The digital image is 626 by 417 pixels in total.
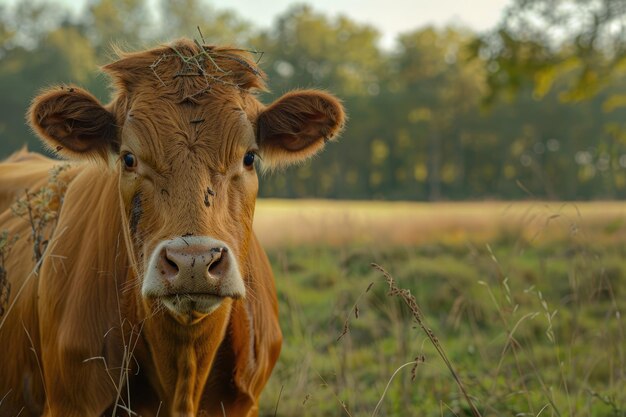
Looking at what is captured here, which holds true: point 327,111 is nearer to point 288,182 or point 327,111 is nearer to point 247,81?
point 247,81

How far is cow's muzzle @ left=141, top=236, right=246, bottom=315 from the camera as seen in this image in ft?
9.36

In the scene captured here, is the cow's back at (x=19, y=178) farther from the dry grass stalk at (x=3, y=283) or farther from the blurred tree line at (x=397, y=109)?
the blurred tree line at (x=397, y=109)

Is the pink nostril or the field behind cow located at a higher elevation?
the pink nostril

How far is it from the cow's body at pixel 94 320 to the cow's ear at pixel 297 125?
1.90 feet

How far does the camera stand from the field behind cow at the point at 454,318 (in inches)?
189

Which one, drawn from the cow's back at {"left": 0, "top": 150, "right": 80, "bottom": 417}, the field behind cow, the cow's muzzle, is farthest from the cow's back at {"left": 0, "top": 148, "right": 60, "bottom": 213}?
the cow's muzzle

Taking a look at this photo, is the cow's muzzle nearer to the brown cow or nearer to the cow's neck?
the brown cow

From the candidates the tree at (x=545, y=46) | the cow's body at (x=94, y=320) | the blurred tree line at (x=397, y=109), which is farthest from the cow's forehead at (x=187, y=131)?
the blurred tree line at (x=397, y=109)

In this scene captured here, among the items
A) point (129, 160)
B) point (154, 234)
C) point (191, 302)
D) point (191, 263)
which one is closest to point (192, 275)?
point (191, 263)

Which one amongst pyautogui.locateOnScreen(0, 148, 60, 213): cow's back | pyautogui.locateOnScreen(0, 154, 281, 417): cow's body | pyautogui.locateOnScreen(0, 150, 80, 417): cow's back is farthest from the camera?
pyautogui.locateOnScreen(0, 148, 60, 213): cow's back

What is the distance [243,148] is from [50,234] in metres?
1.42

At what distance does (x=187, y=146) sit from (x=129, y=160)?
0.33 metres

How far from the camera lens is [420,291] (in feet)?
32.3

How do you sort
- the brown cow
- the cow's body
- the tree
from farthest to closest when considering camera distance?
the tree
the cow's body
the brown cow
